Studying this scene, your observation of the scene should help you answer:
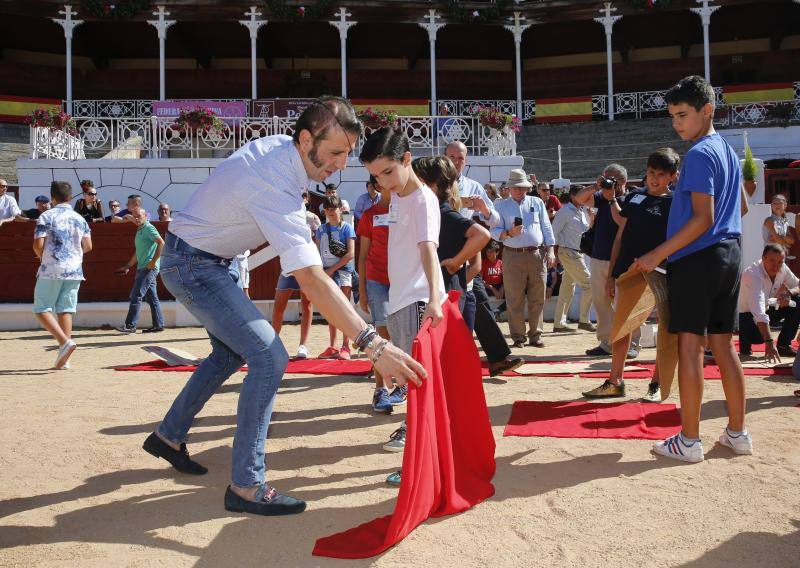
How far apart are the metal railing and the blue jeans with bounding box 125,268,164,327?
5489 mm

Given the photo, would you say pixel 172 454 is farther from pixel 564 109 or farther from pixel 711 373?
pixel 564 109

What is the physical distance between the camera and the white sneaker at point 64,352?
7.14 metres

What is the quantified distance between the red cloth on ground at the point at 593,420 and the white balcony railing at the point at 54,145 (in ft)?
45.3

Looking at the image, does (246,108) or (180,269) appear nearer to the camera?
(180,269)

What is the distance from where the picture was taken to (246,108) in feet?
60.4

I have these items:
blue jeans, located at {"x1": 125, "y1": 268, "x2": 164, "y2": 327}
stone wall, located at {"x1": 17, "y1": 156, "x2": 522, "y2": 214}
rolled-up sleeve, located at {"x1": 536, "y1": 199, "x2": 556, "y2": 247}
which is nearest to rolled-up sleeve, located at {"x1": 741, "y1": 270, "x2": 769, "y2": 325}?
rolled-up sleeve, located at {"x1": 536, "y1": 199, "x2": 556, "y2": 247}

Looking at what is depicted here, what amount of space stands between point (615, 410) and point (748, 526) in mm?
2070

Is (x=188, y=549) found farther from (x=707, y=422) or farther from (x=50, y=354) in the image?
(x=50, y=354)

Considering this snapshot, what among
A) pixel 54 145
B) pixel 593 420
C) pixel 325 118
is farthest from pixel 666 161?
pixel 54 145

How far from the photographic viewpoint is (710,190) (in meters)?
3.65

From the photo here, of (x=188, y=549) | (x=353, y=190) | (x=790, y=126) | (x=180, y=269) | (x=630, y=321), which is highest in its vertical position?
(x=790, y=126)

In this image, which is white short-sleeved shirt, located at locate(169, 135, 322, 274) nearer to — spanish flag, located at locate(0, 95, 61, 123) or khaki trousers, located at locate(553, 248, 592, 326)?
khaki trousers, located at locate(553, 248, 592, 326)

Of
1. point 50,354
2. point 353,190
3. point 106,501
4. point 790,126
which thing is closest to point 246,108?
point 353,190

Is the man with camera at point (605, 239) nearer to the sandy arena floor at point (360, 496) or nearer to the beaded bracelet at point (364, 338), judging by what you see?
the sandy arena floor at point (360, 496)
